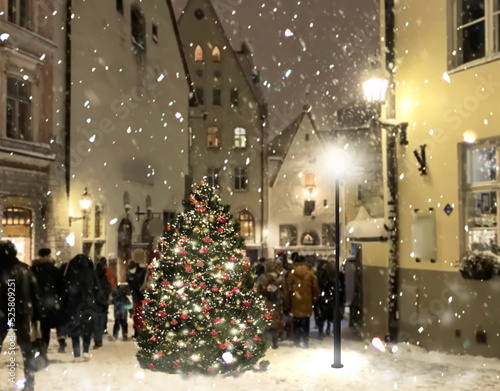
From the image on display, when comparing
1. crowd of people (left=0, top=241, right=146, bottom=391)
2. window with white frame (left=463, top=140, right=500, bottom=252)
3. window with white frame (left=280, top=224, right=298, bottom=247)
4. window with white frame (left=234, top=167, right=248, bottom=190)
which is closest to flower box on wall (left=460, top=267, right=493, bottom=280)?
window with white frame (left=463, top=140, right=500, bottom=252)

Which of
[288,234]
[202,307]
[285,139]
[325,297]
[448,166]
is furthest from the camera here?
[285,139]

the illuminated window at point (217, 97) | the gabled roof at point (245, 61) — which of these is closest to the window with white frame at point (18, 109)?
the gabled roof at point (245, 61)

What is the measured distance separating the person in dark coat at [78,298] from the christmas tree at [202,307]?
164 cm

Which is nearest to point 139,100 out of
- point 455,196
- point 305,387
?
point 455,196

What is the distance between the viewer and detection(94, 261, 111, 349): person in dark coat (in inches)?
504

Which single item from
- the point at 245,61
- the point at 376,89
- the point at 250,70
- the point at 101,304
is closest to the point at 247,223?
the point at 250,70

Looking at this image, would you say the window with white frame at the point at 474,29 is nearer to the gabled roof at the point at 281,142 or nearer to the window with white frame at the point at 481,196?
the window with white frame at the point at 481,196

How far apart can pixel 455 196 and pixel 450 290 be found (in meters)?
1.68

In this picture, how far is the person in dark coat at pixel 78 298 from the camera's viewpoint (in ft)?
39.1

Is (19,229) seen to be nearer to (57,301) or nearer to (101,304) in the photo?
(101,304)

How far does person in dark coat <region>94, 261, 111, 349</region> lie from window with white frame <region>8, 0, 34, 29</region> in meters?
9.32

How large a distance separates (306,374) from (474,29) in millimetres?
6730

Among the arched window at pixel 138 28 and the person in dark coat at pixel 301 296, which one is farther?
the arched window at pixel 138 28

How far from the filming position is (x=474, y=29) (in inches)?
483
